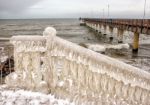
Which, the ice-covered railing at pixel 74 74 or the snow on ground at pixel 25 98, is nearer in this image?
the ice-covered railing at pixel 74 74

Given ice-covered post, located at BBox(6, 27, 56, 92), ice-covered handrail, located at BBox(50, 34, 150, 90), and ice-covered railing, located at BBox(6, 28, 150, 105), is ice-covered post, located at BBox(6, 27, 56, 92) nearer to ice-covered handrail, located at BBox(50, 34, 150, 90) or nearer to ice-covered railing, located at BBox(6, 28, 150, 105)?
ice-covered railing, located at BBox(6, 28, 150, 105)

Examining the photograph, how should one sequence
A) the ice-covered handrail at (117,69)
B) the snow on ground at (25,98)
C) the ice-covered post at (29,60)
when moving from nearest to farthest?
the ice-covered handrail at (117,69)
the snow on ground at (25,98)
the ice-covered post at (29,60)

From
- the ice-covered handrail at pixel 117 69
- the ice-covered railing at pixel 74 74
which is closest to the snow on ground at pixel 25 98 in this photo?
the ice-covered railing at pixel 74 74

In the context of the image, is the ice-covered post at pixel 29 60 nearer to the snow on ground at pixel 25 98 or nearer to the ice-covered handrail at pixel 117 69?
the snow on ground at pixel 25 98

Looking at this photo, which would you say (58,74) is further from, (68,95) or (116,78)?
(116,78)

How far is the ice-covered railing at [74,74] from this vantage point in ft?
13.3

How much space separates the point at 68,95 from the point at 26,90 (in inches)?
41.3

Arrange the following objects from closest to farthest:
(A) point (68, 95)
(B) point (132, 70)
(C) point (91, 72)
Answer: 1. (B) point (132, 70)
2. (C) point (91, 72)
3. (A) point (68, 95)

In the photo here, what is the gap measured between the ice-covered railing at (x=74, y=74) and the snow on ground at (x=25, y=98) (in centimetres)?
15

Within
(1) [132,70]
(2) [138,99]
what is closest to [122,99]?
(2) [138,99]

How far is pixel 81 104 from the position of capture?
4512 mm

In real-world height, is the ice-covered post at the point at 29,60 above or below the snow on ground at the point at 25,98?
above

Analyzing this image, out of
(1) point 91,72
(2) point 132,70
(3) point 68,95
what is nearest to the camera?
(2) point 132,70

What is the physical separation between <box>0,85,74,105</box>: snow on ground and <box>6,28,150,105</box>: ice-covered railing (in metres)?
0.15
